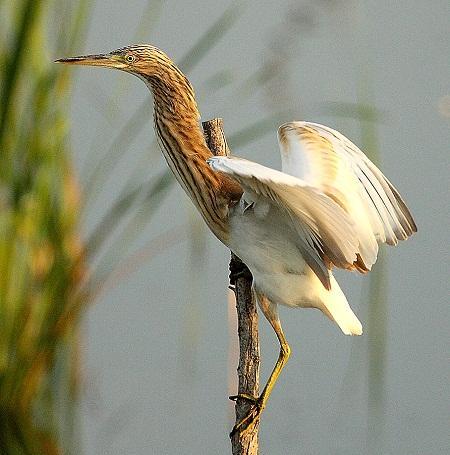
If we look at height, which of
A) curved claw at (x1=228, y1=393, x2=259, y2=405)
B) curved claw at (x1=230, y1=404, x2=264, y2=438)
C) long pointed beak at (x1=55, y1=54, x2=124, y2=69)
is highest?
long pointed beak at (x1=55, y1=54, x2=124, y2=69)

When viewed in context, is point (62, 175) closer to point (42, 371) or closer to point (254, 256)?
point (42, 371)

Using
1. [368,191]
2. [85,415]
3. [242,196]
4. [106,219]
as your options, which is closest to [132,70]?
[242,196]

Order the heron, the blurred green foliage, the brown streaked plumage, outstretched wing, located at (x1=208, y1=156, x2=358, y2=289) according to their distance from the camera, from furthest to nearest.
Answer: the blurred green foliage
the brown streaked plumage
the heron
outstretched wing, located at (x1=208, y1=156, x2=358, y2=289)

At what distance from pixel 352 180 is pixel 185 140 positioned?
9.0 inches

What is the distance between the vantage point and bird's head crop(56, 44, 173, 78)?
1588 mm

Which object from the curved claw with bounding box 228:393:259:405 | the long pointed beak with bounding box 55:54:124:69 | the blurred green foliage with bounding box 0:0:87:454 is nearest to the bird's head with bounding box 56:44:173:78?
the long pointed beak with bounding box 55:54:124:69

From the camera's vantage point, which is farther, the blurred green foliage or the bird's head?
the blurred green foliage

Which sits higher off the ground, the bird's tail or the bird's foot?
the bird's tail

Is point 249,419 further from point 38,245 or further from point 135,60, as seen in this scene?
point 38,245

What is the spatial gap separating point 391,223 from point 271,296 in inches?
7.8

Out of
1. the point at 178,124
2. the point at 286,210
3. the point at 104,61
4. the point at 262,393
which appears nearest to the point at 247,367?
the point at 262,393

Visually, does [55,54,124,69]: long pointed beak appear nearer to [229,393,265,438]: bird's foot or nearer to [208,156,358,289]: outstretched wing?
[208,156,358,289]: outstretched wing

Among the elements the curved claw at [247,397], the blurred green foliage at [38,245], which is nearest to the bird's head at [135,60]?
the blurred green foliage at [38,245]

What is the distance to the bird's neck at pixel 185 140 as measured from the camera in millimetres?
1577
